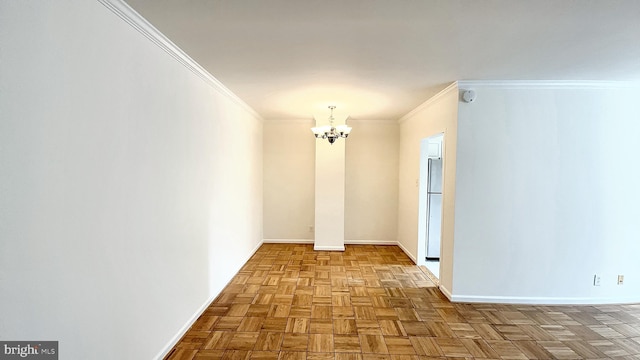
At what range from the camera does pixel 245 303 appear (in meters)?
3.19

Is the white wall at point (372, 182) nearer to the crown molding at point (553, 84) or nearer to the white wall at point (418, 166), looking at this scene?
the white wall at point (418, 166)

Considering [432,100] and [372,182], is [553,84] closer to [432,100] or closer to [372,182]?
[432,100]

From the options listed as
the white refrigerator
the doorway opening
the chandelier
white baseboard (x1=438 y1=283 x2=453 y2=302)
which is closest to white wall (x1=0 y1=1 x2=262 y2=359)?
the chandelier

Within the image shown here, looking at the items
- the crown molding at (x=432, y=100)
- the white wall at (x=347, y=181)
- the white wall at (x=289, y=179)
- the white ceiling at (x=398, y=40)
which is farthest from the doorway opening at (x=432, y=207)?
the white wall at (x=289, y=179)

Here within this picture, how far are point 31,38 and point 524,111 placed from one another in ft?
13.0

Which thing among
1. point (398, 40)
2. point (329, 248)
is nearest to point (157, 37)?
point (398, 40)

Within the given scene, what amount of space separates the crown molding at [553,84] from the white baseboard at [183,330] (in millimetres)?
3613

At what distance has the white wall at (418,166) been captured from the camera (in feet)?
11.0

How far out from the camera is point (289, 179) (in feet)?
19.1

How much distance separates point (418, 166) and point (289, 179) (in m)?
2.49

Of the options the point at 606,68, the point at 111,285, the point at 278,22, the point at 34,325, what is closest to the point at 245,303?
the point at 111,285

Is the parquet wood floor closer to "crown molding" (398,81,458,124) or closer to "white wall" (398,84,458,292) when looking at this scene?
"white wall" (398,84,458,292)

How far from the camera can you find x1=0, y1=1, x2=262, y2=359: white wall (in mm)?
1146

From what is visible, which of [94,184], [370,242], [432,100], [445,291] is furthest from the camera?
[370,242]
